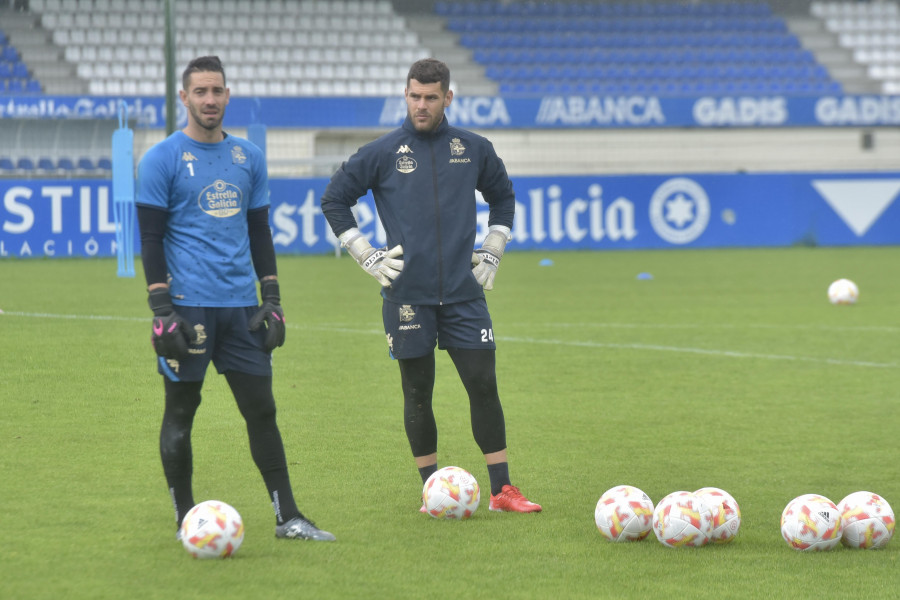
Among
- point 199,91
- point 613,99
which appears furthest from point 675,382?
point 613,99

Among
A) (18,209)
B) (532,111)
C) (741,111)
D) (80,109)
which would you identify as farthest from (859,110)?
(18,209)

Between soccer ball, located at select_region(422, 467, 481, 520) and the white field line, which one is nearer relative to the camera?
soccer ball, located at select_region(422, 467, 481, 520)

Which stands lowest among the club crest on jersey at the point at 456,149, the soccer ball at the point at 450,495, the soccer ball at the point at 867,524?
the soccer ball at the point at 867,524

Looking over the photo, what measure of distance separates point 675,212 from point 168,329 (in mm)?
21835

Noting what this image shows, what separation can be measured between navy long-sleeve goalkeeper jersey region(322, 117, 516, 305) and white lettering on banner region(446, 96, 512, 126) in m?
21.3

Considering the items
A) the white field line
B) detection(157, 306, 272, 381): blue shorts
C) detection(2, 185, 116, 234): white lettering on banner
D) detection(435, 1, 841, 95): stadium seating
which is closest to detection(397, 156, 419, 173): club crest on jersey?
detection(157, 306, 272, 381): blue shorts

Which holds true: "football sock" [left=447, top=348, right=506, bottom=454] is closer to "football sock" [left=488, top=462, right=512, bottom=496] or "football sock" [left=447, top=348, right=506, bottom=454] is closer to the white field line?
"football sock" [left=488, top=462, right=512, bottom=496]

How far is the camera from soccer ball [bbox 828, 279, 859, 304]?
14.6 m

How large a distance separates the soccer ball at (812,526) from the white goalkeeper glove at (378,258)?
198 centimetres

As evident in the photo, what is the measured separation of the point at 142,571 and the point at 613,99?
2381 centimetres

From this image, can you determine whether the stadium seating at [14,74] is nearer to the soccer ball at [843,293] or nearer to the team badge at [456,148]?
the soccer ball at [843,293]

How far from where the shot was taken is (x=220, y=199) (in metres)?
4.70

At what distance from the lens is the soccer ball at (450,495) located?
5.18 m

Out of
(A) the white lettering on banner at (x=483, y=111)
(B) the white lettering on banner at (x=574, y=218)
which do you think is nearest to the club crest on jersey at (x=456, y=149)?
(B) the white lettering on banner at (x=574, y=218)
